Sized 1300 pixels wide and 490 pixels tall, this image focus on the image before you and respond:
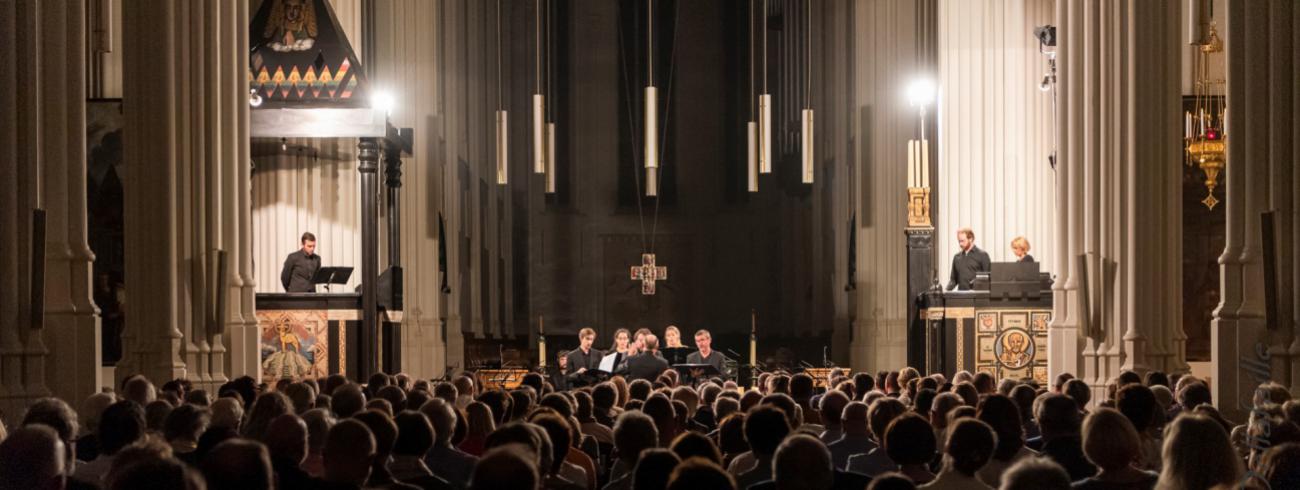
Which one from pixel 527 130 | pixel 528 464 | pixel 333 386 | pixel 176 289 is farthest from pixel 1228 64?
pixel 527 130

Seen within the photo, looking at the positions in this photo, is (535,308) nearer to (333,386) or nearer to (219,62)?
(219,62)

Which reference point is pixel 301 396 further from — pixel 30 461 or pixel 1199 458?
pixel 1199 458

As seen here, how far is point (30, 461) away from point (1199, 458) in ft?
13.0

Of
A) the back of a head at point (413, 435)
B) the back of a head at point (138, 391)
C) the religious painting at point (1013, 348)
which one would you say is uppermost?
the back of a head at point (413, 435)

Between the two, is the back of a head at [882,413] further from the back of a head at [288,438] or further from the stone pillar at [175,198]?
the stone pillar at [175,198]

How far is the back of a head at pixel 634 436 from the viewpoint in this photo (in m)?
7.07

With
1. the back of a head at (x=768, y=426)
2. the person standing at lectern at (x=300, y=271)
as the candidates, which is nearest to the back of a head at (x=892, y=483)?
the back of a head at (x=768, y=426)

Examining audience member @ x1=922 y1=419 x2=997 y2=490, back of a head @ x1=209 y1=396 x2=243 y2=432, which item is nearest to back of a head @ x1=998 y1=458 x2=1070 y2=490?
audience member @ x1=922 y1=419 x2=997 y2=490

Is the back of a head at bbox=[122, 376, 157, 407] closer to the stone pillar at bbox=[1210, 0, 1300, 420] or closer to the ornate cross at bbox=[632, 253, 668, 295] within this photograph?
the stone pillar at bbox=[1210, 0, 1300, 420]

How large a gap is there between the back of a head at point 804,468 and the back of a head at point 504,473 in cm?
120

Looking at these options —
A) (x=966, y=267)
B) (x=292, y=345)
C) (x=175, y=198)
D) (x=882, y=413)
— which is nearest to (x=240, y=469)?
(x=882, y=413)

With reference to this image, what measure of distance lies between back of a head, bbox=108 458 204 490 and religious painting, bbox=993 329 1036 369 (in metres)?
16.0

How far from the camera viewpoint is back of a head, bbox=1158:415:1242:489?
16.8 ft

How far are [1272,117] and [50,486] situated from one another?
328 inches
